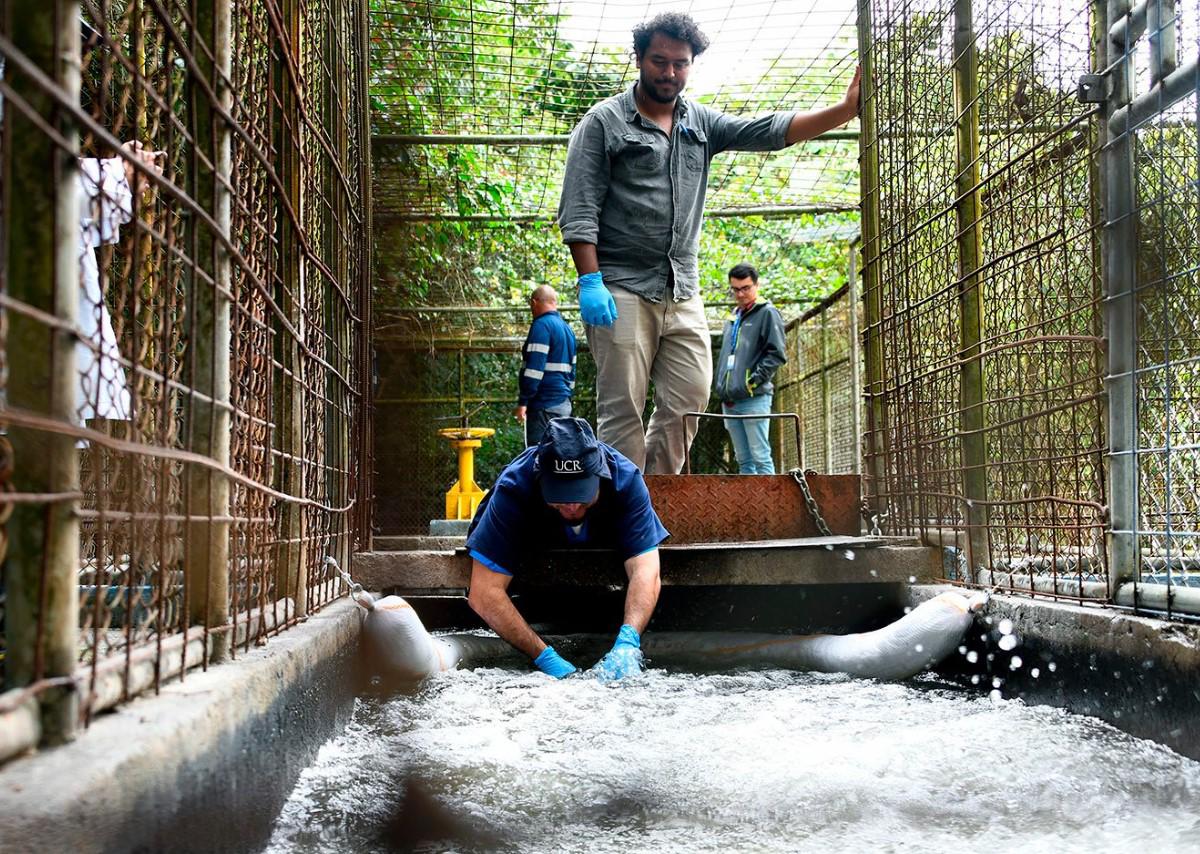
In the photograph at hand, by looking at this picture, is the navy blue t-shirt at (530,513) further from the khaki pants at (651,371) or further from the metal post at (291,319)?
the metal post at (291,319)

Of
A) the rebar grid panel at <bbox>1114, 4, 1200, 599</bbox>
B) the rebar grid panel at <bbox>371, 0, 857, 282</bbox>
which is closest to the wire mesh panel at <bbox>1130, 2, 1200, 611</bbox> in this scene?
the rebar grid panel at <bbox>1114, 4, 1200, 599</bbox>

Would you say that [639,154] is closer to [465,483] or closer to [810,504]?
[810,504]

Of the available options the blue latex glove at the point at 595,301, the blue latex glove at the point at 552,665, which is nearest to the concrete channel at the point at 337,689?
the blue latex glove at the point at 552,665

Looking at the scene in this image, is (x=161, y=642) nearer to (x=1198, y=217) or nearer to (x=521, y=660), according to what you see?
(x=1198, y=217)

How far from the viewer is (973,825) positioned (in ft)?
7.57

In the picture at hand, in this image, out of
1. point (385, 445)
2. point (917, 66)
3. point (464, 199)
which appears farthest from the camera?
point (385, 445)

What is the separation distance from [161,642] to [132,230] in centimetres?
69

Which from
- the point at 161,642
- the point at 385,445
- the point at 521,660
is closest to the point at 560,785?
the point at 161,642

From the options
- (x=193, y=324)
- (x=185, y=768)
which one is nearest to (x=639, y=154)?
(x=193, y=324)

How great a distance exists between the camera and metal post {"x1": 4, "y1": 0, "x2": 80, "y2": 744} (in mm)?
1423

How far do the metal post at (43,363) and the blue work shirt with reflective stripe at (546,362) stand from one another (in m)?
6.75

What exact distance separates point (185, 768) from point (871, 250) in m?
4.33

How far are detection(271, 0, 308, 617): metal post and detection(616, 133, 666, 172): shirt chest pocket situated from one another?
6.61 feet

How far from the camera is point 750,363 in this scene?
8250mm
